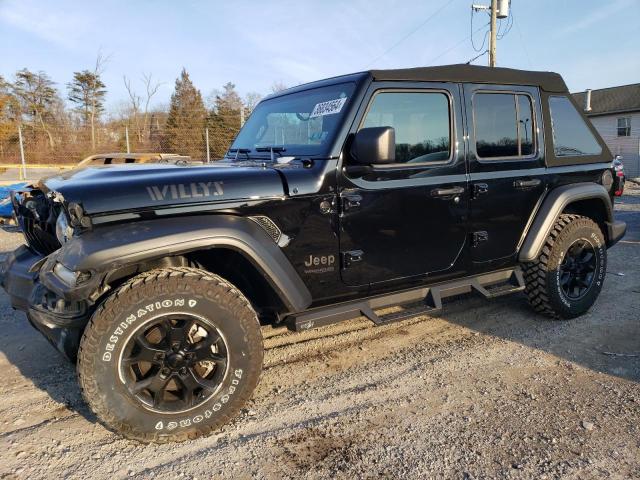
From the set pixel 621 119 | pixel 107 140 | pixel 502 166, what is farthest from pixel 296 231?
pixel 621 119

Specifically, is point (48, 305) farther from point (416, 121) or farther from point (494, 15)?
point (494, 15)

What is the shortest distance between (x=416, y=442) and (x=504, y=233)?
6.24ft

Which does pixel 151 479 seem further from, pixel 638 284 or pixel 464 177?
pixel 638 284

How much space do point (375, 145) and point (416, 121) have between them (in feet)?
2.22

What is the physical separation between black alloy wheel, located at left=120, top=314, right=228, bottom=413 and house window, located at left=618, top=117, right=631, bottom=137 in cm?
3291

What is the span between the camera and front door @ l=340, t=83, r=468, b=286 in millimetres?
3023

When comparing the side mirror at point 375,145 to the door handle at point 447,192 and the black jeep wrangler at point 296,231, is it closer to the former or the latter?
the black jeep wrangler at point 296,231

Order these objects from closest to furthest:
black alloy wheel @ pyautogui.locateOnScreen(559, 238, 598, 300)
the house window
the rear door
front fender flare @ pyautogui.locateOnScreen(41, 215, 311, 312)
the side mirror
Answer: front fender flare @ pyautogui.locateOnScreen(41, 215, 311, 312), the side mirror, the rear door, black alloy wheel @ pyautogui.locateOnScreen(559, 238, 598, 300), the house window

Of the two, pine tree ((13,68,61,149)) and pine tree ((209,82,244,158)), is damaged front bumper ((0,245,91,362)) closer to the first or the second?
pine tree ((209,82,244,158))

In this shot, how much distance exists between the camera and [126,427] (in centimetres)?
246

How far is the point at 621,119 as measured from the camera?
2886cm

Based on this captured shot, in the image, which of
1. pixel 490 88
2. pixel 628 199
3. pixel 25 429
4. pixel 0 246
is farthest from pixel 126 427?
pixel 628 199

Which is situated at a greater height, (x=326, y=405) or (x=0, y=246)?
(x=0, y=246)

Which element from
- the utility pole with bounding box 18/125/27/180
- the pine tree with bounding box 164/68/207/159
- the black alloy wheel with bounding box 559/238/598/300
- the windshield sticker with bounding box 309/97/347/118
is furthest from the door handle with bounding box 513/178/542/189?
the utility pole with bounding box 18/125/27/180
